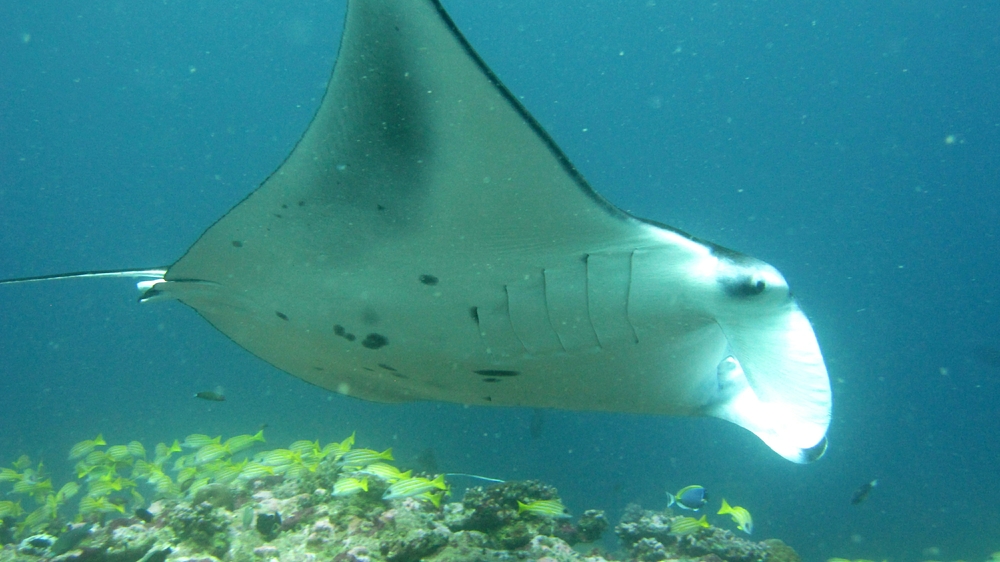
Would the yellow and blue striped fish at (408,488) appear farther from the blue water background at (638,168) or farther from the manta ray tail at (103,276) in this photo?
the blue water background at (638,168)

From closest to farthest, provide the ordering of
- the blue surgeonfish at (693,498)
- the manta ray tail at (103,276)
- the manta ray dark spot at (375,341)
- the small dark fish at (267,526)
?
the manta ray tail at (103,276), the manta ray dark spot at (375,341), the small dark fish at (267,526), the blue surgeonfish at (693,498)

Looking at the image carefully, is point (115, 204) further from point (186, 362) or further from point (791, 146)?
point (791, 146)

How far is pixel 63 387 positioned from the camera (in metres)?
27.5

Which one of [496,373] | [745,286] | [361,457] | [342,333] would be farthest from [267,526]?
[745,286]

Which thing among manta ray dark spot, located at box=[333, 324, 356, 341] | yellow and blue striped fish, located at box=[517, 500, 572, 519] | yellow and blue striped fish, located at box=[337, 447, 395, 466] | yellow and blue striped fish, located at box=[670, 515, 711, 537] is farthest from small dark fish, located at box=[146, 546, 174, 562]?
yellow and blue striped fish, located at box=[670, 515, 711, 537]

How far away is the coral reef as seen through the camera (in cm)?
327

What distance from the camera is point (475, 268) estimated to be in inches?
70.4

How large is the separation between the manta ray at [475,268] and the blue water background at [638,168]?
844 inches

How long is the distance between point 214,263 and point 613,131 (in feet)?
96.3

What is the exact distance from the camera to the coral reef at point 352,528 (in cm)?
327

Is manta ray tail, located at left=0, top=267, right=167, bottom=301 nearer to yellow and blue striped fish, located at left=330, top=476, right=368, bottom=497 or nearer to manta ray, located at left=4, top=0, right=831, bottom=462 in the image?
manta ray, located at left=4, top=0, right=831, bottom=462

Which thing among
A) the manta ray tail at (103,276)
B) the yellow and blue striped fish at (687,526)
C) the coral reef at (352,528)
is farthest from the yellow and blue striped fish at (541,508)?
the manta ray tail at (103,276)

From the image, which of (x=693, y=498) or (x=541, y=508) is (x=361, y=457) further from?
(x=693, y=498)

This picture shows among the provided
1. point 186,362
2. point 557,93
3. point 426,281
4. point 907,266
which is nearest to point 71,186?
point 186,362
